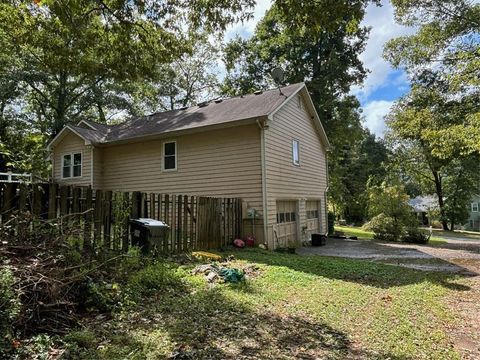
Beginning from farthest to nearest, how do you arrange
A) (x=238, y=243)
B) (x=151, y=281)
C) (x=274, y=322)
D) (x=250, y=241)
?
(x=250, y=241) < (x=238, y=243) < (x=151, y=281) < (x=274, y=322)

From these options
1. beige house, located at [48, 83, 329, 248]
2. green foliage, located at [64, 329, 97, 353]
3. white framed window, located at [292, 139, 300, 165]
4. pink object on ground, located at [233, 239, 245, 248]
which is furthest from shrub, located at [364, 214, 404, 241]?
green foliage, located at [64, 329, 97, 353]

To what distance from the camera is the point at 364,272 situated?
8328 millimetres

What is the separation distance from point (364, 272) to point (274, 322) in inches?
186

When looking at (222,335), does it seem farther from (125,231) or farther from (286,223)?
(286,223)

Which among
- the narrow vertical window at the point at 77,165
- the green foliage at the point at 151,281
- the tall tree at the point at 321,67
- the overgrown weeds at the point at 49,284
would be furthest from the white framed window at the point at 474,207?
the overgrown weeds at the point at 49,284

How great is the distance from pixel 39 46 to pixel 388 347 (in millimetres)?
10286

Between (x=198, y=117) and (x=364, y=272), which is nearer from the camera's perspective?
(x=364, y=272)

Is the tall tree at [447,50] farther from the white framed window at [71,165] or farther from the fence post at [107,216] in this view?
the white framed window at [71,165]

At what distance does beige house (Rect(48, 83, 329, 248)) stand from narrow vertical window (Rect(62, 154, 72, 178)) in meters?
0.05

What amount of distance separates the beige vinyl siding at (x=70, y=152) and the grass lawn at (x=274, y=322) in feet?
37.2

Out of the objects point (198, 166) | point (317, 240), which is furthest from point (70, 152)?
point (317, 240)

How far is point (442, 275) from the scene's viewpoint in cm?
834

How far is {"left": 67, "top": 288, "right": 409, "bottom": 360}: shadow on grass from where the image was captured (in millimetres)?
3373

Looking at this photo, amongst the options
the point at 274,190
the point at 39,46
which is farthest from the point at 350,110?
the point at 39,46
